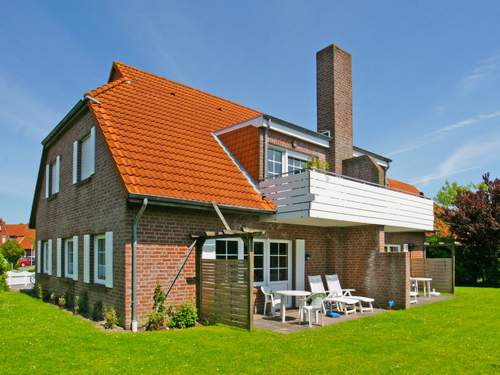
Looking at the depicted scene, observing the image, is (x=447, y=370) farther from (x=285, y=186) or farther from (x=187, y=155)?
(x=187, y=155)

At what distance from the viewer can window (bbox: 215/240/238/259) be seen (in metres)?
11.6

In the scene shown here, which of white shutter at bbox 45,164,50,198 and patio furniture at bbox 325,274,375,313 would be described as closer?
patio furniture at bbox 325,274,375,313

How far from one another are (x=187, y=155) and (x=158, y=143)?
91 cm

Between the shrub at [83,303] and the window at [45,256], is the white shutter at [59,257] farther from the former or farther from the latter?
the shrub at [83,303]

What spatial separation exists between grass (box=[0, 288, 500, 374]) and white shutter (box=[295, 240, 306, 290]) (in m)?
3.09

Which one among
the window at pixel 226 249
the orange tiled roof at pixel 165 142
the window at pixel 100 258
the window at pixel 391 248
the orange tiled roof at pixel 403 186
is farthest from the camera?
the orange tiled roof at pixel 403 186

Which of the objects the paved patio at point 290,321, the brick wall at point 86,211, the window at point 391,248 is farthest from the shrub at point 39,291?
the window at point 391,248

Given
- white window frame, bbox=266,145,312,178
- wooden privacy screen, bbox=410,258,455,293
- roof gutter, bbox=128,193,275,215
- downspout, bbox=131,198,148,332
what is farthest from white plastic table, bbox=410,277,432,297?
downspout, bbox=131,198,148,332

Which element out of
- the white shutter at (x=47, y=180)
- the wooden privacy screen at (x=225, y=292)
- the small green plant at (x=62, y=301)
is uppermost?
the white shutter at (x=47, y=180)

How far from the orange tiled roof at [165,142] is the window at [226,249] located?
1185 millimetres

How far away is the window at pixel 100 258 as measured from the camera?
11.3m

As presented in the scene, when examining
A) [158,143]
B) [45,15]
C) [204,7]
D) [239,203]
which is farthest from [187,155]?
[45,15]

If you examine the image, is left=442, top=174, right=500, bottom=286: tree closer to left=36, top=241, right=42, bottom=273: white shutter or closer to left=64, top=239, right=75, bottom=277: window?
left=64, top=239, right=75, bottom=277: window

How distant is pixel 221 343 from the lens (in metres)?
8.23
